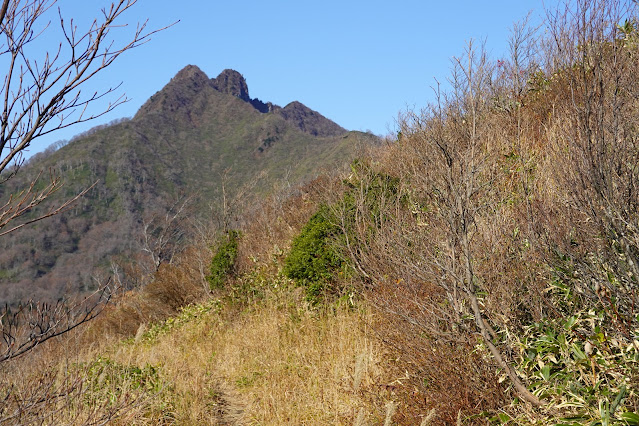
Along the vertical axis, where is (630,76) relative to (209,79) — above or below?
below

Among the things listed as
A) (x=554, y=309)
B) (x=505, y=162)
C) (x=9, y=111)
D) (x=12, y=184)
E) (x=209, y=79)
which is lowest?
(x=554, y=309)

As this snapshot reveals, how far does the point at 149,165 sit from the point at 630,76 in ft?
349

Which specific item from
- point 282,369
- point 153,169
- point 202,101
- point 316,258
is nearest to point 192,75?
point 202,101

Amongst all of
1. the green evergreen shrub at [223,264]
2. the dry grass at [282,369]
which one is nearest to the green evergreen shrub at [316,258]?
the dry grass at [282,369]

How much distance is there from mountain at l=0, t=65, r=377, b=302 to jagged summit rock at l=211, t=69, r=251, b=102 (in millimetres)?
353

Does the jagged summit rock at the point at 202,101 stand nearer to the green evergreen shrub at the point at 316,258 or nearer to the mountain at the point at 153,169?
the mountain at the point at 153,169

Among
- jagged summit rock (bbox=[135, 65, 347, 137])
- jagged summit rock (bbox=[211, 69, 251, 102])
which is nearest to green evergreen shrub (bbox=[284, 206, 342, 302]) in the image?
jagged summit rock (bbox=[135, 65, 347, 137])

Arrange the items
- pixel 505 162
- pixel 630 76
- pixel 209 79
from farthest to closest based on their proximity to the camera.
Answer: pixel 209 79, pixel 505 162, pixel 630 76

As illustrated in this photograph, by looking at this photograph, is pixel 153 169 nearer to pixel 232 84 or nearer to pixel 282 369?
pixel 232 84

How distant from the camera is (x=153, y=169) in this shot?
103 m

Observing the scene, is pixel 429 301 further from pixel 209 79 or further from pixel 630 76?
pixel 209 79

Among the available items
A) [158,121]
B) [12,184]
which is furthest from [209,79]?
[12,184]

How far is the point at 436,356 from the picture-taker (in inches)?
150

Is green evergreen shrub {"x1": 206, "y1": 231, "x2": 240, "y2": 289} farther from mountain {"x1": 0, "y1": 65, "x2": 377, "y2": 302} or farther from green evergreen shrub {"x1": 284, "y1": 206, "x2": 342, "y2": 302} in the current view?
mountain {"x1": 0, "y1": 65, "x2": 377, "y2": 302}
